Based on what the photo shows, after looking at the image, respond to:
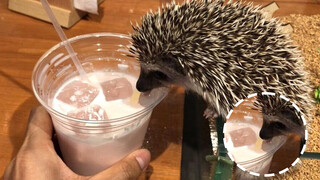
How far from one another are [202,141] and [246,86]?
26 centimetres

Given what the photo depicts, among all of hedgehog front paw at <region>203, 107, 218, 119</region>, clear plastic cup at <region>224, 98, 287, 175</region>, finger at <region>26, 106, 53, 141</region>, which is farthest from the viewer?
hedgehog front paw at <region>203, 107, 218, 119</region>

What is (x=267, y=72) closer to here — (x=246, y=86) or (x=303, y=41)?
(x=246, y=86)

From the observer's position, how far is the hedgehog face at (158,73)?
36.2 inches

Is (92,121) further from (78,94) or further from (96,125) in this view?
(78,94)

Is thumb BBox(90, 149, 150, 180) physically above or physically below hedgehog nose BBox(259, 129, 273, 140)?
below

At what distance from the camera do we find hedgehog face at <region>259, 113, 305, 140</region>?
30.0 inches

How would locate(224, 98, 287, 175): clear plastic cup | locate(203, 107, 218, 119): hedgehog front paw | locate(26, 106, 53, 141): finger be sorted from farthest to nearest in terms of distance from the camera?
locate(203, 107, 218, 119): hedgehog front paw, locate(26, 106, 53, 141): finger, locate(224, 98, 287, 175): clear plastic cup

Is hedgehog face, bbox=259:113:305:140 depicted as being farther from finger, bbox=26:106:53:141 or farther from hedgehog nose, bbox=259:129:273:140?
finger, bbox=26:106:53:141

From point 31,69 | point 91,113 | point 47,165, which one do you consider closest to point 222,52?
point 91,113

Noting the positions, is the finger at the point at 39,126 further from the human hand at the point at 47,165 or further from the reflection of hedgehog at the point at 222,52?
the reflection of hedgehog at the point at 222,52

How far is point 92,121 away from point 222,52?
1.20ft

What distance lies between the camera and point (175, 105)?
116cm

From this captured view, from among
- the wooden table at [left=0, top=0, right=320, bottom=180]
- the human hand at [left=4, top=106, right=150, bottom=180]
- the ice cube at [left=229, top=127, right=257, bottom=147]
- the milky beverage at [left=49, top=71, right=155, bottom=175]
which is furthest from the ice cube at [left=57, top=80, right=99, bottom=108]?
the ice cube at [left=229, top=127, right=257, bottom=147]

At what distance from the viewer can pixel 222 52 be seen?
887 millimetres
